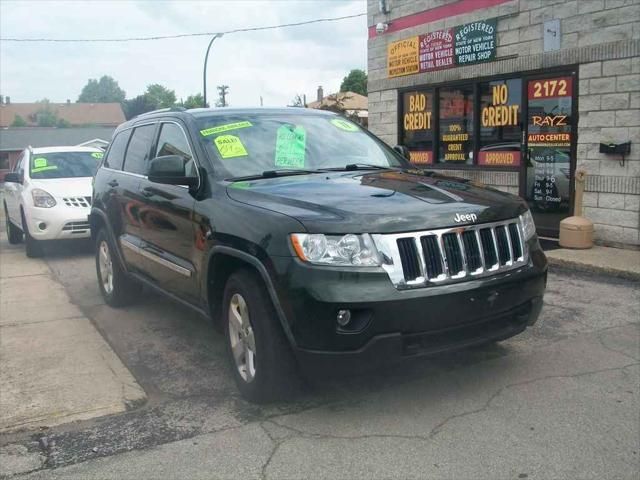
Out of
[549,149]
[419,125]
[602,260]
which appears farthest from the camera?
[419,125]

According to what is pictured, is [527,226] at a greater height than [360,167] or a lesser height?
lesser

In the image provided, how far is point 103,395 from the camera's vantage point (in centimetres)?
430

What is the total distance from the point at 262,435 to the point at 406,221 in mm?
1406

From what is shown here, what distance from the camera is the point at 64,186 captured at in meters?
10.0

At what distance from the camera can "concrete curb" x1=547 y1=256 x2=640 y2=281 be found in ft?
23.5

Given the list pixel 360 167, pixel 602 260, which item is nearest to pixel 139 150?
pixel 360 167

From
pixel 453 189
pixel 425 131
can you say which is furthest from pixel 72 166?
pixel 453 189

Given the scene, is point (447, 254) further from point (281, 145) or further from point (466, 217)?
point (281, 145)

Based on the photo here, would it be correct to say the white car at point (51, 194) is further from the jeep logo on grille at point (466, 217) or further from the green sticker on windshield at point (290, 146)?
the jeep logo on grille at point (466, 217)

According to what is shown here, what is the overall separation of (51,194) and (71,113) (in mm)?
104697

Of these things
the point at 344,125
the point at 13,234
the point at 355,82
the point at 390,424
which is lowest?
the point at 13,234

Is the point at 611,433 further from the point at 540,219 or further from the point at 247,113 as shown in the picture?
the point at 540,219

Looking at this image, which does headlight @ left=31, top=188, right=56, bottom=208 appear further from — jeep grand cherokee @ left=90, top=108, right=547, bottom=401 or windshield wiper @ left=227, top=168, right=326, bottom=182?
windshield wiper @ left=227, top=168, right=326, bottom=182

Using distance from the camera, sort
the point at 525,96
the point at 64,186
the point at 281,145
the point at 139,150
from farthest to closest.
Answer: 1. the point at 64,186
2. the point at 525,96
3. the point at 139,150
4. the point at 281,145
